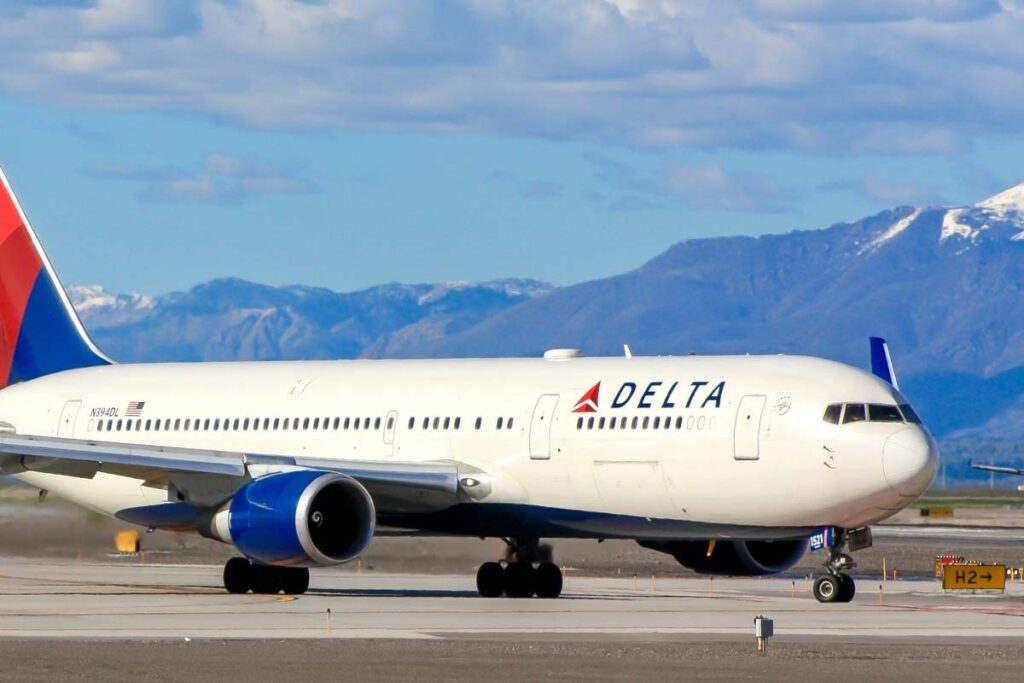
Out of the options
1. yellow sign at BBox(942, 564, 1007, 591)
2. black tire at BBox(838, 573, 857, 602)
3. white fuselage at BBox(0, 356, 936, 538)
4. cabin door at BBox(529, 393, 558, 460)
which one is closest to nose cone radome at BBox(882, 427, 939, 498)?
white fuselage at BBox(0, 356, 936, 538)

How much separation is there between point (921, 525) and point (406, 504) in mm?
57428

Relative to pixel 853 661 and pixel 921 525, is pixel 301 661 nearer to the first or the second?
pixel 853 661

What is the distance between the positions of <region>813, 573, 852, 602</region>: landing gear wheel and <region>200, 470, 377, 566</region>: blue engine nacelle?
802 centimetres

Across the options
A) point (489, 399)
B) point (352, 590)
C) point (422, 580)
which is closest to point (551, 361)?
point (489, 399)

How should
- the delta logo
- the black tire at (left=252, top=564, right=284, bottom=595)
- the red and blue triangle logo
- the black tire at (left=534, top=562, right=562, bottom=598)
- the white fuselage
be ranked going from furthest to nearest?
the black tire at (left=534, top=562, right=562, bottom=598) < the black tire at (left=252, top=564, right=284, bottom=595) < the red and blue triangle logo < the delta logo < the white fuselage

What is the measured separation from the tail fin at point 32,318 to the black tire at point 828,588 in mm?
19414

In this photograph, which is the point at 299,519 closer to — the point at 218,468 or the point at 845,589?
the point at 218,468

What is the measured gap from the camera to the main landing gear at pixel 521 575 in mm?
42062

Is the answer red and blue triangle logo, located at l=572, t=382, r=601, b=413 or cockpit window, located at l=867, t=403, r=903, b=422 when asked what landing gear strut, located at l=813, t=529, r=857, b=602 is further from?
red and blue triangle logo, located at l=572, t=382, r=601, b=413

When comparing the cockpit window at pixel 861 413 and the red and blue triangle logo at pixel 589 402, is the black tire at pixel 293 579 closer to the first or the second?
the red and blue triangle logo at pixel 589 402

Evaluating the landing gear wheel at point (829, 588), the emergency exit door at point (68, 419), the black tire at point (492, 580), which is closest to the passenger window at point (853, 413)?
the landing gear wheel at point (829, 588)

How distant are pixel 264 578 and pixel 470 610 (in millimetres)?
5685

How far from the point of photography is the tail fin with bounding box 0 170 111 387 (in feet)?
165

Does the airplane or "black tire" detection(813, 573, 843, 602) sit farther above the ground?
the airplane
